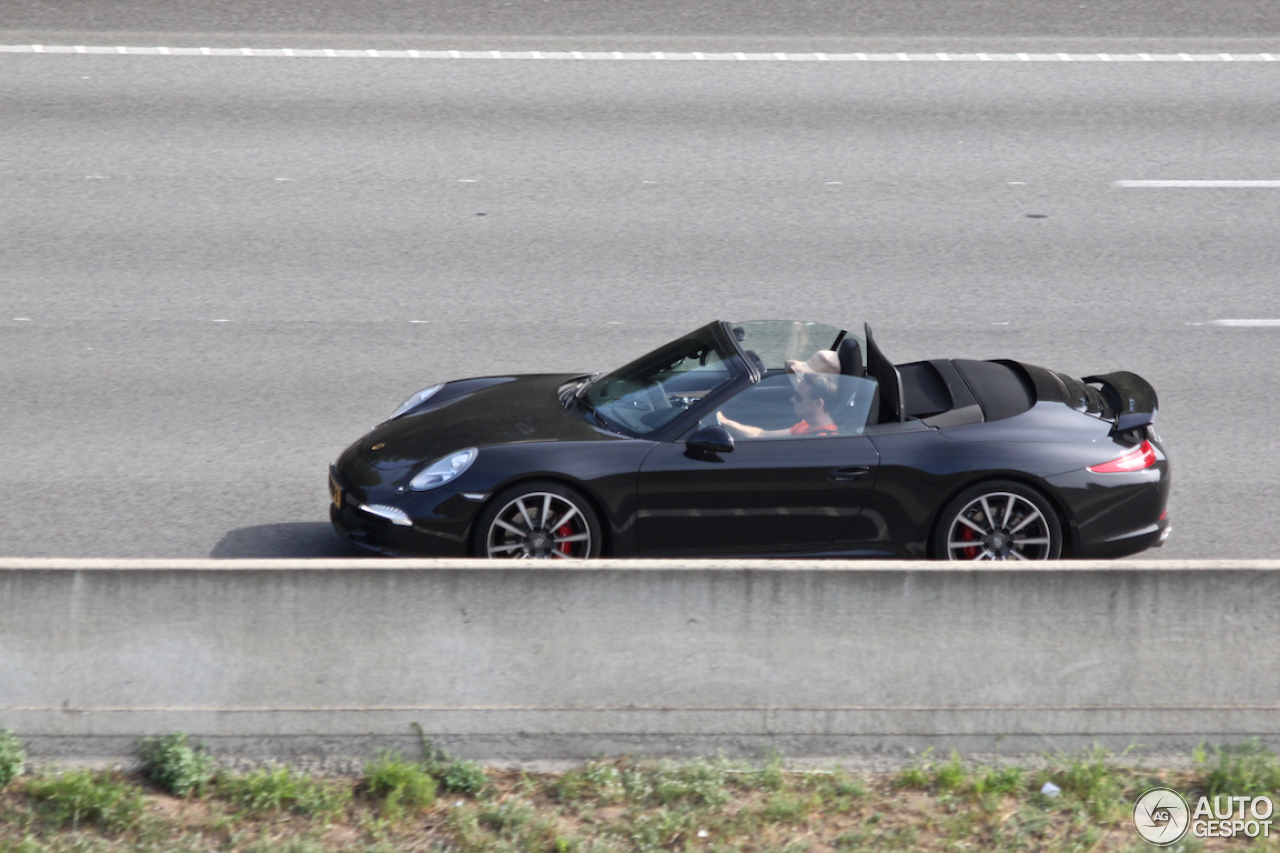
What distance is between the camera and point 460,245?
439 inches

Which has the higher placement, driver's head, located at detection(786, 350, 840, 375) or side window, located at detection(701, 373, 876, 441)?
driver's head, located at detection(786, 350, 840, 375)

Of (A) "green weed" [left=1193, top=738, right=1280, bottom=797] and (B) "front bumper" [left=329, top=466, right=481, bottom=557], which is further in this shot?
(B) "front bumper" [left=329, top=466, right=481, bottom=557]

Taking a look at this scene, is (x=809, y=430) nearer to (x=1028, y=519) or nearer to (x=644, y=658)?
(x=1028, y=519)

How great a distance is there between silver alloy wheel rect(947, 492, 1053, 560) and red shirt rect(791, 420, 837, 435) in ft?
2.63

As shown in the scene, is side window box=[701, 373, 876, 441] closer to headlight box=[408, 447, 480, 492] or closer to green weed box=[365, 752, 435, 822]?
headlight box=[408, 447, 480, 492]

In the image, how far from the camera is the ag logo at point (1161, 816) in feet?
16.9

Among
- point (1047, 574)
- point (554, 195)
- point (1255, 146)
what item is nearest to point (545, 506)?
point (1047, 574)

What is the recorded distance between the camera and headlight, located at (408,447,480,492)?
6.68m

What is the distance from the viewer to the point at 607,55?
1520cm

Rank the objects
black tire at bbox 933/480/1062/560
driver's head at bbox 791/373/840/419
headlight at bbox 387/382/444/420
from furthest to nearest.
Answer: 1. headlight at bbox 387/382/444/420
2. driver's head at bbox 791/373/840/419
3. black tire at bbox 933/480/1062/560

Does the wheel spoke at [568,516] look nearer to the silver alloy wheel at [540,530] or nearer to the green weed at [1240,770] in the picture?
the silver alloy wheel at [540,530]

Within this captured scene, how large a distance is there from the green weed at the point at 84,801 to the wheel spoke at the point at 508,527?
2.11 metres

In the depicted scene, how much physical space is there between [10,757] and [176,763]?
0.67 m

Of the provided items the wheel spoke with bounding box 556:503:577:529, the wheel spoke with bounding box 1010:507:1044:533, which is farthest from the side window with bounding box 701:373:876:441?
the wheel spoke with bounding box 1010:507:1044:533
